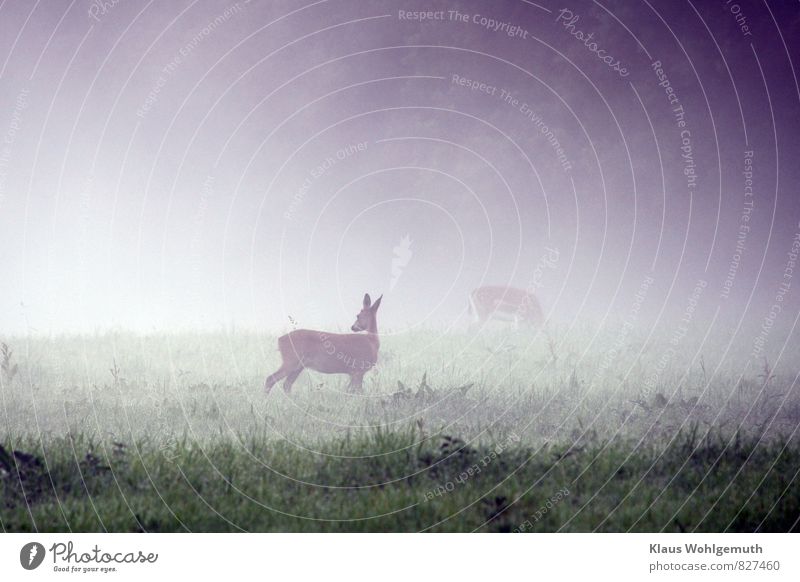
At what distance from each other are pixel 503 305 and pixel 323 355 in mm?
7933

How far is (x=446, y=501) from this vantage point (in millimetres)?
7340

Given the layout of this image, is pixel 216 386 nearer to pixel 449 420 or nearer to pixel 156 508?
pixel 449 420

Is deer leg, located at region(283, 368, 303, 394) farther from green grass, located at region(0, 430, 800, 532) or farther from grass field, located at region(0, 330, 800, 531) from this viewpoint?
green grass, located at region(0, 430, 800, 532)

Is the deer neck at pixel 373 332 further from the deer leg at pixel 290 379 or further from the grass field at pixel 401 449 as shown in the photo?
the deer leg at pixel 290 379

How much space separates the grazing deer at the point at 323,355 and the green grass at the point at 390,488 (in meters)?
3.01

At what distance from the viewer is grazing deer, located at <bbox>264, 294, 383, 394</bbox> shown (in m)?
11.6

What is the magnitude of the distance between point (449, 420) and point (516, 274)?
349 inches

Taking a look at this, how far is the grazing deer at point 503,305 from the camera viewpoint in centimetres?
1858
